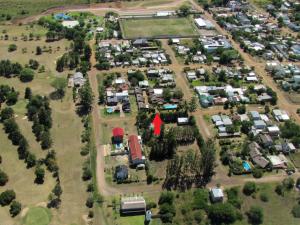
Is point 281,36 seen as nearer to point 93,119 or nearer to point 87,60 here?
point 87,60

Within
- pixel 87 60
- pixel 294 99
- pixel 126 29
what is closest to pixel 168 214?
pixel 294 99

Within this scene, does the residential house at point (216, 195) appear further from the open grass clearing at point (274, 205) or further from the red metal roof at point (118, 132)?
the red metal roof at point (118, 132)

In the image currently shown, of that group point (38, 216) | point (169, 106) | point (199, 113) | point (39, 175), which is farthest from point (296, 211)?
point (39, 175)

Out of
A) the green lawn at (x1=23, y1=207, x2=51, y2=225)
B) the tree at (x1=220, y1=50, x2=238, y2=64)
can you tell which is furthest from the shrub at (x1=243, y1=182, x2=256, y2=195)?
the tree at (x1=220, y1=50, x2=238, y2=64)

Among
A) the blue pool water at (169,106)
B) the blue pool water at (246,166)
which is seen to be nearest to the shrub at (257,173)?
the blue pool water at (246,166)

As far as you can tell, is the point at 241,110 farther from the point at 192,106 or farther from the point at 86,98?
the point at 86,98

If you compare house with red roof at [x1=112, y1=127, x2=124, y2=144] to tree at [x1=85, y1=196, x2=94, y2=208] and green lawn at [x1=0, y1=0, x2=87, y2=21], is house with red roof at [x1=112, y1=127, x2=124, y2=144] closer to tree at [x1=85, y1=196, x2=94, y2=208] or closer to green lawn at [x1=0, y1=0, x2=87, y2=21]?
tree at [x1=85, y1=196, x2=94, y2=208]

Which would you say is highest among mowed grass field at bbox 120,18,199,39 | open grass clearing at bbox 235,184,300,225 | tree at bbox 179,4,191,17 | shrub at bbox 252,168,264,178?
tree at bbox 179,4,191,17
